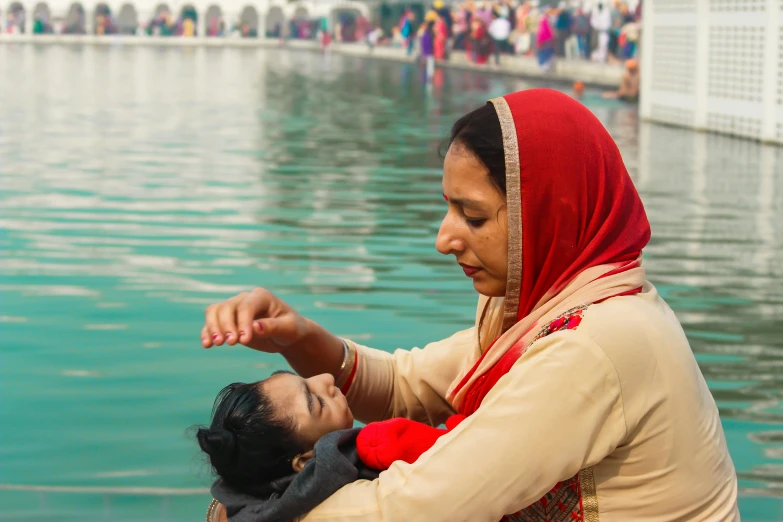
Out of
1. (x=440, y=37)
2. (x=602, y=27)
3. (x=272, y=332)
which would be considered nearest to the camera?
(x=272, y=332)

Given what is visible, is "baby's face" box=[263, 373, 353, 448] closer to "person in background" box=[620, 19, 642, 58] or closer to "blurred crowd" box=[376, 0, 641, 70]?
"blurred crowd" box=[376, 0, 641, 70]

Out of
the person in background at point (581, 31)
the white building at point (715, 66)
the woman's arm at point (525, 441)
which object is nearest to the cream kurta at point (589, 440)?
the woman's arm at point (525, 441)

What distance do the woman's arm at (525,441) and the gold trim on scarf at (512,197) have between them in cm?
21

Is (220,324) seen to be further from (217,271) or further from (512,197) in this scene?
(217,271)

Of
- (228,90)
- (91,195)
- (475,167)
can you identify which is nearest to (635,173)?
(91,195)

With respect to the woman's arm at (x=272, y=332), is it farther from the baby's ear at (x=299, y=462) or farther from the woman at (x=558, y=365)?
the woman at (x=558, y=365)

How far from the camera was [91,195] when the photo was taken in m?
9.74

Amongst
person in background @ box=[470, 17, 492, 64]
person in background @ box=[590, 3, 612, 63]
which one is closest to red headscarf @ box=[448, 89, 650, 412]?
person in background @ box=[590, 3, 612, 63]

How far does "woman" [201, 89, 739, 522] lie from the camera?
1847 mm

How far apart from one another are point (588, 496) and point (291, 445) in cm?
60

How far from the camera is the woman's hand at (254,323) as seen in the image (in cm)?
230

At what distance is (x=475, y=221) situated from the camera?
6.85ft

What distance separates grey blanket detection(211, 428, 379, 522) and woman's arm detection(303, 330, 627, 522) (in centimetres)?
21

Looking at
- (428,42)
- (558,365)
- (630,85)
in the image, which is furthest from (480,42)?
(558,365)
